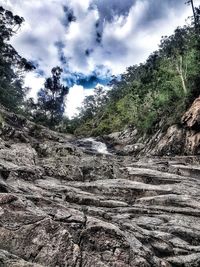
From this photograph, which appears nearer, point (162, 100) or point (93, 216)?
point (93, 216)

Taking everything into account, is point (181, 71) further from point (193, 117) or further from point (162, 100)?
point (193, 117)

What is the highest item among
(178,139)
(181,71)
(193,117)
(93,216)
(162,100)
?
(181,71)

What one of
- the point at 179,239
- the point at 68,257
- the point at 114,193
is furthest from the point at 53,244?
the point at 114,193

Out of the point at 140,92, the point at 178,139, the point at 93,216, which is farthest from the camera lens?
the point at 140,92

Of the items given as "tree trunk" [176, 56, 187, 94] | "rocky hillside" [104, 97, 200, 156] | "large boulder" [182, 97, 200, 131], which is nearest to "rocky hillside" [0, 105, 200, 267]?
"rocky hillside" [104, 97, 200, 156]

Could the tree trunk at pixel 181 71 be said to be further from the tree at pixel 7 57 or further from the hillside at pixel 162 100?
the tree at pixel 7 57

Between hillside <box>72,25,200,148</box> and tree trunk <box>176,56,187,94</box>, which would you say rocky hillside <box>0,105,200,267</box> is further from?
tree trunk <box>176,56,187,94</box>

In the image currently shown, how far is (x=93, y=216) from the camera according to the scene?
13961 millimetres

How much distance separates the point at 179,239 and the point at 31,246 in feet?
19.0

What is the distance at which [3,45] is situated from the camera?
6106 centimetres

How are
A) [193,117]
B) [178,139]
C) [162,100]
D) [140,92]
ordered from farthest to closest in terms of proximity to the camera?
[140,92] → [162,100] → [178,139] → [193,117]

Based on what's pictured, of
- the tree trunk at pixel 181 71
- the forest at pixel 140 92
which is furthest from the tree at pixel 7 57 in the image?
the tree trunk at pixel 181 71

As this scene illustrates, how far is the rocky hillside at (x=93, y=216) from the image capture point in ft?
35.2

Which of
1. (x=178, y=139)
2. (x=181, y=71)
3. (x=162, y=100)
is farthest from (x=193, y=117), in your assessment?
(x=181, y=71)
